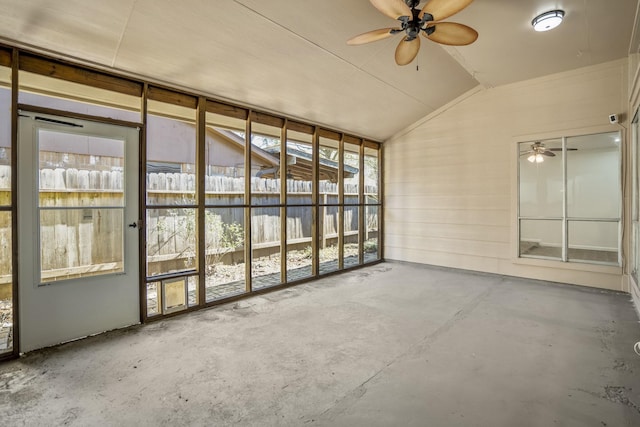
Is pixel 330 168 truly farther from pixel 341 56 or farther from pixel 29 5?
pixel 29 5

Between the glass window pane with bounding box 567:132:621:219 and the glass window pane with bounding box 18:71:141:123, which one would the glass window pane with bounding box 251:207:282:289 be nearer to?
the glass window pane with bounding box 18:71:141:123

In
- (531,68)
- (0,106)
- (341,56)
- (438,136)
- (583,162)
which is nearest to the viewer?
(0,106)

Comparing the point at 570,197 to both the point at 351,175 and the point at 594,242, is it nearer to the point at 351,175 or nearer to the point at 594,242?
the point at 594,242

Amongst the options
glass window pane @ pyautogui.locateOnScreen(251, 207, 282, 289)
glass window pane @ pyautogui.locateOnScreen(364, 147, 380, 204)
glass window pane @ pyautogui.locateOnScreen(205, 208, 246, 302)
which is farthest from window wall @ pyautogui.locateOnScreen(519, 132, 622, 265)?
glass window pane @ pyautogui.locateOnScreen(205, 208, 246, 302)

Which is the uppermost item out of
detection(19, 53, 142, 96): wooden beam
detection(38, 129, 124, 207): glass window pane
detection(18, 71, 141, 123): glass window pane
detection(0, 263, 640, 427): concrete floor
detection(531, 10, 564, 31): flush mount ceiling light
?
detection(531, 10, 564, 31): flush mount ceiling light

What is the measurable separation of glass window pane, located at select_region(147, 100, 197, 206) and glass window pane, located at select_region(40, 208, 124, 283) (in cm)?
57

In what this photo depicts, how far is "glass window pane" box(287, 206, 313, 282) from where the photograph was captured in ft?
19.0

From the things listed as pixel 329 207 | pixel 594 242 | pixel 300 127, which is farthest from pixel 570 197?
pixel 300 127

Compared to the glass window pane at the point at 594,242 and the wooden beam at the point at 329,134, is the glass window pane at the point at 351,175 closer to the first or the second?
the wooden beam at the point at 329,134

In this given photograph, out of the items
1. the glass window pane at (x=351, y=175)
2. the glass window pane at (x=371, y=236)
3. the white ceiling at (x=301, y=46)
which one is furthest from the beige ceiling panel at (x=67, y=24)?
the glass window pane at (x=371, y=236)

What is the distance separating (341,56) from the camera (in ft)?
13.6

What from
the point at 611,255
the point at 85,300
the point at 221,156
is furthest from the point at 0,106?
the point at 611,255

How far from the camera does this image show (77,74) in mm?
3279

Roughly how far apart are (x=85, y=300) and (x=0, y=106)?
196 cm
